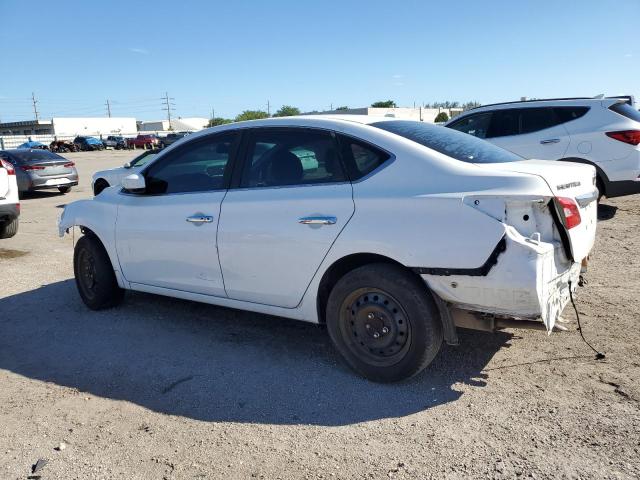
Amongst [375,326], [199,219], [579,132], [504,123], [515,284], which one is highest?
[504,123]

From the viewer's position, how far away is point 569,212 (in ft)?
10.8

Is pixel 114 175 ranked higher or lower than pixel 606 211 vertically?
higher

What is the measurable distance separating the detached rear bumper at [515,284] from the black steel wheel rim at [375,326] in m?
0.33

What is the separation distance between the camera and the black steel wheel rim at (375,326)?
3457mm

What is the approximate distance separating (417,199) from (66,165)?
1449 centimetres

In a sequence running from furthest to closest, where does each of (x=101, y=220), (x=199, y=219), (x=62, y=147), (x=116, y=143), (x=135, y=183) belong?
1. (x=116, y=143)
2. (x=62, y=147)
3. (x=101, y=220)
4. (x=135, y=183)
5. (x=199, y=219)

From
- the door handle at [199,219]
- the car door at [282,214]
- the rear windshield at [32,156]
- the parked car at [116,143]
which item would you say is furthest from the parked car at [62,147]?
the car door at [282,214]

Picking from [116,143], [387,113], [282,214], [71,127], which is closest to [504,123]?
[387,113]

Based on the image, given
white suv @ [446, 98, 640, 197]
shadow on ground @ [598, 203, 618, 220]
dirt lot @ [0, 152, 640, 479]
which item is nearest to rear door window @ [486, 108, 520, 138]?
white suv @ [446, 98, 640, 197]

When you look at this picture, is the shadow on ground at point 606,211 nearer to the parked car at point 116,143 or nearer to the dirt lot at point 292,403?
the dirt lot at point 292,403

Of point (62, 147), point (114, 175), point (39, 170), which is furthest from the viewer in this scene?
point (62, 147)

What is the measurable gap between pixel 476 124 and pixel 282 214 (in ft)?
21.8

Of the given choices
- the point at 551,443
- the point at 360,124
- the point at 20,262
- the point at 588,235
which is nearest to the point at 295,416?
the point at 551,443

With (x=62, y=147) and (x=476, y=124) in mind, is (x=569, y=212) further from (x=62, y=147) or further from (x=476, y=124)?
(x=62, y=147)
